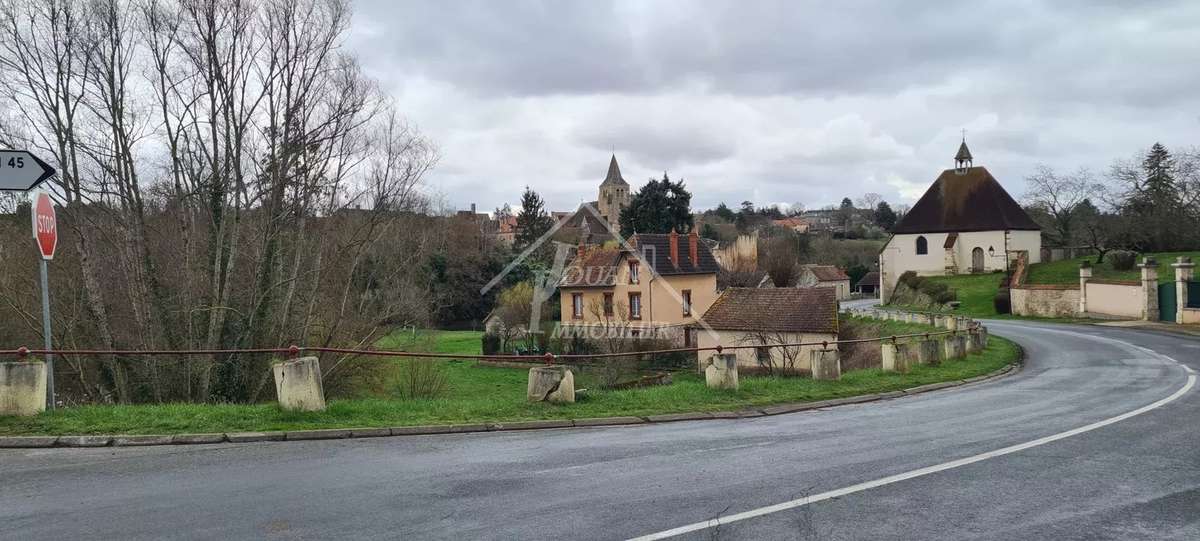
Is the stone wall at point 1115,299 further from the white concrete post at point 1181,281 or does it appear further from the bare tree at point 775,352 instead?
the bare tree at point 775,352

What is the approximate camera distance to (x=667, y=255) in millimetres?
45344

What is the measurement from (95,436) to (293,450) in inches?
85.5

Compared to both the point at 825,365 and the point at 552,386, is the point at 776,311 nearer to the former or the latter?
the point at 825,365

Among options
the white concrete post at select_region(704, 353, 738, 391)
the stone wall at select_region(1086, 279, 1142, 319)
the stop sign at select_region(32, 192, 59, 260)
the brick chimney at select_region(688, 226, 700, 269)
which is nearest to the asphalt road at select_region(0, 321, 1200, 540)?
the white concrete post at select_region(704, 353, 738, 391)

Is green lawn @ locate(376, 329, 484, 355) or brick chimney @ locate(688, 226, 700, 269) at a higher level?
brick chimney @ locate(688, 226, 700, 269)

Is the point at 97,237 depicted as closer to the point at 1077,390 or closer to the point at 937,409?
the point at 937,409

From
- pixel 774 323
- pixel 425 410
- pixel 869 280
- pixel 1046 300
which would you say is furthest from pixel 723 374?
pixel 869 280

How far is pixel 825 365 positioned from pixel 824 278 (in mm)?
66422

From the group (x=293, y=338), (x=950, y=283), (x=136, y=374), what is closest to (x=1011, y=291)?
(x=950, y=283)

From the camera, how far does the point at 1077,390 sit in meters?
14.4

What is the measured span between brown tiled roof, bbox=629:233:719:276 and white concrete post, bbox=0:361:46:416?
36196 millimetres

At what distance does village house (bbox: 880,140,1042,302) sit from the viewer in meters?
57.7

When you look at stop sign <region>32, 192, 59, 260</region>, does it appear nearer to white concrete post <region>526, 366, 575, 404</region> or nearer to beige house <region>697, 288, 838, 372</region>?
white concrete post <region>526, 366, 575, 404</region>

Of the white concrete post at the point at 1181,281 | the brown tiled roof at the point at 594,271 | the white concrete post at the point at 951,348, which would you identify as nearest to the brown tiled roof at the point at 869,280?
the brown tiled roof at the point at 594,271
